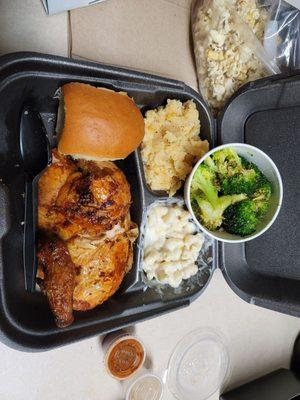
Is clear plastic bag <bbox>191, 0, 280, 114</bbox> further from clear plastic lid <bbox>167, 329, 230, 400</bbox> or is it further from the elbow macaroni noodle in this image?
clear plastic lid <bbox>167, 329, 230, 400</bbox>

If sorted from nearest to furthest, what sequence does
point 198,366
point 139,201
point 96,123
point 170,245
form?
point 96,123 < point 139,201 < point 170,245 < point 198,366

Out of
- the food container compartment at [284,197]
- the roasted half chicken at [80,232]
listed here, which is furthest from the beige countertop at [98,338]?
the roasted half chicken at [80,232]

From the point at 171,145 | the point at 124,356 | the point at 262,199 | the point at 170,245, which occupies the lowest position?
the point at 124,356

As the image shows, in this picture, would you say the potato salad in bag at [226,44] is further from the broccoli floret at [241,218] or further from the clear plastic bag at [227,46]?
the broccoli floret at [241,218]

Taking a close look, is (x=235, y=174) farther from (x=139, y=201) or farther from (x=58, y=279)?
(x=58, y=279)

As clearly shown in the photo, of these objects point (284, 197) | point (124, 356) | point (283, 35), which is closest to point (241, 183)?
point (284, 197)
